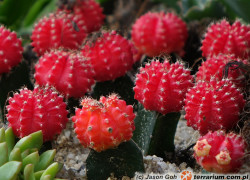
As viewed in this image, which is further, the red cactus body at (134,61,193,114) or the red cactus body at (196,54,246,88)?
the red cactus body at (196,54,246,88)

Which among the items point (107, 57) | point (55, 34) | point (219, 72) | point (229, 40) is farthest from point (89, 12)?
point (219, 72)

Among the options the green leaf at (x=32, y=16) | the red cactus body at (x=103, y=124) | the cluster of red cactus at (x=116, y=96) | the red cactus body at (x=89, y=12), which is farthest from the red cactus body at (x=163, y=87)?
the green leaf at (x=32, y=16)

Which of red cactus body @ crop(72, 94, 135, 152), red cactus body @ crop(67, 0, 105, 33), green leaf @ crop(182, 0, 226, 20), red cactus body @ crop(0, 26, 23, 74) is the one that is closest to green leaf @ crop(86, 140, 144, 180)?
red cactus body @ crop(72, 94, 135, 152)

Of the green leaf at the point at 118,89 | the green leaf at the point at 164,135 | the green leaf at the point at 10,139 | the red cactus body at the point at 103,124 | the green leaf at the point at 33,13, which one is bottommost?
the green leaf at the point at 164,135

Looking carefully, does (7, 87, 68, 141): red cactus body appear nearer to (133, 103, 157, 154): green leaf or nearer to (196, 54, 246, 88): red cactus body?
(133, 103, 157, 154): green leaf

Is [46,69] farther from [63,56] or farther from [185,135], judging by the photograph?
[185,135]

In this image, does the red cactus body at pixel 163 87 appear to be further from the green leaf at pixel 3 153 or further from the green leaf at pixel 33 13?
the green leaf at pixel 33 13

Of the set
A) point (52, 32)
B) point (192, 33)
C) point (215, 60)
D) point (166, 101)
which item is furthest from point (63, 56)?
point (192, 33)
